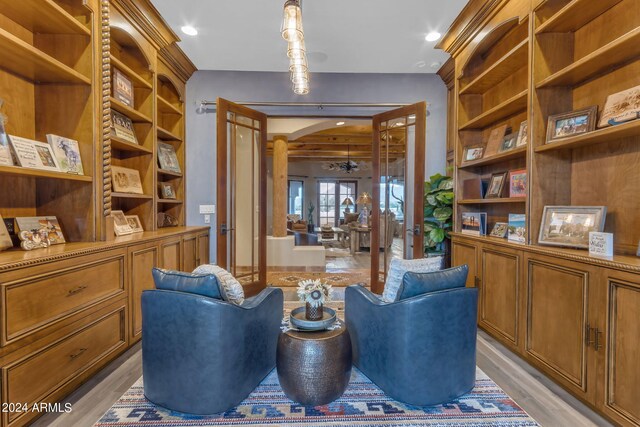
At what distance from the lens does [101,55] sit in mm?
2404

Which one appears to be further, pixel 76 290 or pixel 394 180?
pixel 394 180

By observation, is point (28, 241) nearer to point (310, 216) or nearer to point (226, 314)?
point (226, 314)

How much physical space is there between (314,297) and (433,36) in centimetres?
314

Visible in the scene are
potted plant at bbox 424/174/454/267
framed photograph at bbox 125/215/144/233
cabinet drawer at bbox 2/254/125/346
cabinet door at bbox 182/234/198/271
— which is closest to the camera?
cabinet drawer at bbox 2/254/125/346

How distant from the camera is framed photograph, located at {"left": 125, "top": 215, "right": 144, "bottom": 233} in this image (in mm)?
3175

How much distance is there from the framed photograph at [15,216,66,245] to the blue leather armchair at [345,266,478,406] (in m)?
2.33

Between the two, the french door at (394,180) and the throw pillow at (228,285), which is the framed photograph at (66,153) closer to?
the throw pillow at (228,285)

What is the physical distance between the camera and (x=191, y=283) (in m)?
1.77

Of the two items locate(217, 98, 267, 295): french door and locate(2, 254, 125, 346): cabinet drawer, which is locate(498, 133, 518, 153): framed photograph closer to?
locate(217, 98, 267, 295): french door

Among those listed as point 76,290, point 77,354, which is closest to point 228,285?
point 76,290

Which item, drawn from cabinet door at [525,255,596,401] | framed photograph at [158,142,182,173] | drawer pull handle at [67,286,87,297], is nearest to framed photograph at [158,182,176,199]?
framed photograph at [158,142,182,173]

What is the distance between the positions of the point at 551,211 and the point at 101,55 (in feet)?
12.1

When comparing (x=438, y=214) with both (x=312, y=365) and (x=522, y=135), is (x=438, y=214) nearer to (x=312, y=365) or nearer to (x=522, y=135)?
(x=522, y=135)

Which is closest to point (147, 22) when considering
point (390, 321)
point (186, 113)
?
point (186, 113)
